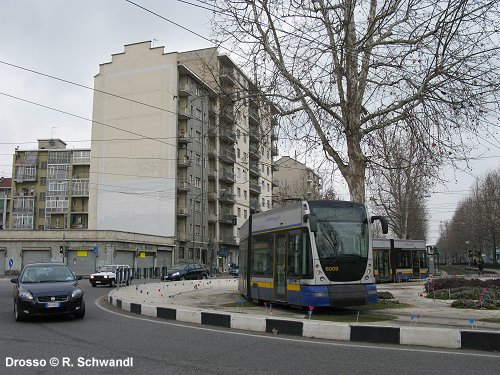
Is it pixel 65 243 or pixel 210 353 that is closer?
pixel 210 353

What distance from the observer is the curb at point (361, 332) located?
8.50m

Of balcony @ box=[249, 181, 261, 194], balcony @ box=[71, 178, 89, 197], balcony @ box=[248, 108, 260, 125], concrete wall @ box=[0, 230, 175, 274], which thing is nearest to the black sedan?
balcony @ box=[248, 108, 260, 125]

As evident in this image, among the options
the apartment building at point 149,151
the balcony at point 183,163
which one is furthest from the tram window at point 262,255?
the balcony at point 183,163

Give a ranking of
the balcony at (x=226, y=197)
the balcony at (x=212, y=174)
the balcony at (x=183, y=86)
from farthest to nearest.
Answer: the balcony at (x=226, y=197)
the balcony at (x=212, y=174)
the balcony at (x=183, y=86)

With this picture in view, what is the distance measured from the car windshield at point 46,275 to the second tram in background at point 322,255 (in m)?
5.70

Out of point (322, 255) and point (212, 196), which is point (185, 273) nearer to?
point (322, 255)

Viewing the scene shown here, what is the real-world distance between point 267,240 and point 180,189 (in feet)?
150

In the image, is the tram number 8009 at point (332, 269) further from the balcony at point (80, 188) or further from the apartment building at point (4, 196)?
the apartment building at point (4, 196)

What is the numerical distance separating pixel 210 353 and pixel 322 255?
18.3ft

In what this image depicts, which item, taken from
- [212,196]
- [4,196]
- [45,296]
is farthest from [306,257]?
[4,196]

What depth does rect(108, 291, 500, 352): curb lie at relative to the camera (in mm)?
8500

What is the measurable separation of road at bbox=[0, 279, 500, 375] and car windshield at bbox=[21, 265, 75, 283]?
184 centimetres

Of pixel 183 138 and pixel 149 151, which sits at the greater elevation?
pixel 183 138

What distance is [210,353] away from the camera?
7848mm
